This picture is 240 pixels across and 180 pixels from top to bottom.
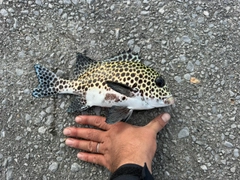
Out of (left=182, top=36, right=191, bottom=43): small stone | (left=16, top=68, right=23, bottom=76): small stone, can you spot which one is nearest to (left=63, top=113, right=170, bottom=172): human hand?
(left=16, top=68, right=23, bottom=76): small stone

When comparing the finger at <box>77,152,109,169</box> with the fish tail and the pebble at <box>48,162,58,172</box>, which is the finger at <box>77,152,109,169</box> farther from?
the fish tail

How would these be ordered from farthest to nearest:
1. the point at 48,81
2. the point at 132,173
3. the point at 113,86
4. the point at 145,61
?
the point at 145,61
the point at 48,81
the point at 113,86
the point at 132,173

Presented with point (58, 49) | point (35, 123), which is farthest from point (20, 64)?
point (35, 123)

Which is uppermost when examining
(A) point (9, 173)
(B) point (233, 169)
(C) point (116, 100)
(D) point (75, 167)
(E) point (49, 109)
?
(C) point (116, 100)

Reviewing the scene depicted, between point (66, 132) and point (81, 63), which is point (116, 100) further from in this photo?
point (66, 132)

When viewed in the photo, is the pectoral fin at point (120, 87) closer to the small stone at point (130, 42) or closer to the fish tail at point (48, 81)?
Result: the fish tail at point (48, 81)

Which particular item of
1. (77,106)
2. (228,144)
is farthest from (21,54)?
(228,144)

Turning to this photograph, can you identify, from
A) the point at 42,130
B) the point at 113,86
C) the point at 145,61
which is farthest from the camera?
the point at 145,61
